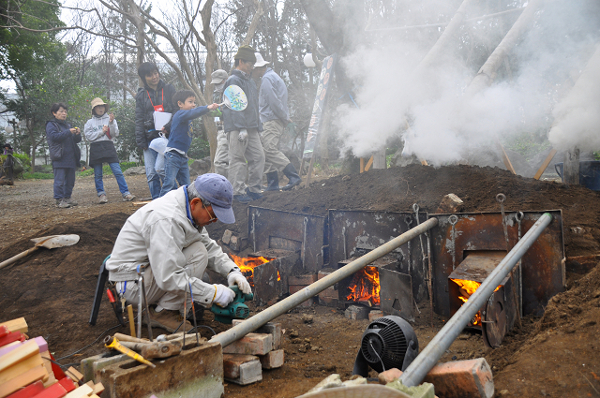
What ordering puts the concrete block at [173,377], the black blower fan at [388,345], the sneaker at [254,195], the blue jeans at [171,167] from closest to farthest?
the concrete block at [173,377]
the black blower fan at [388,345]
the blue jeans at [171,167]
the sneaker at [254,195]

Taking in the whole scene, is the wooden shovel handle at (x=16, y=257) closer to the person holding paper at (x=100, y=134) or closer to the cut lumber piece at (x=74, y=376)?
the cut lumber piece at (x=74, y=376)

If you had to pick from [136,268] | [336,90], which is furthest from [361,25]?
[136,268]

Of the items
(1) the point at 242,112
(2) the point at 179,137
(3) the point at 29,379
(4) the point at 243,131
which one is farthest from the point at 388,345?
(1) the point at 242,112

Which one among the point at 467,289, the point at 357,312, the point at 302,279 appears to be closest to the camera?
the point at 467,289

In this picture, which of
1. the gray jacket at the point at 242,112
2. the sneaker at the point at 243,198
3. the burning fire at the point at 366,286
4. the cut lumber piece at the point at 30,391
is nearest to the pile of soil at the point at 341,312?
the sneaker at the point at 243,198

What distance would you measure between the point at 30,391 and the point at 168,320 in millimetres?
1578

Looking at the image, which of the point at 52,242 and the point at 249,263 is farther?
the point at 249,263

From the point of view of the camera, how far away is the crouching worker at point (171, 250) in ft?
10.2

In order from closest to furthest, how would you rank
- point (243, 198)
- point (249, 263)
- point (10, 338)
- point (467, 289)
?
point (10, 338) < point (467, 289) < point (249, 263) < point (243, 198)

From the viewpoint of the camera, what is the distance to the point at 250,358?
2818 mm

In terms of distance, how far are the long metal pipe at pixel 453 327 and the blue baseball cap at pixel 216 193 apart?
1.79 m

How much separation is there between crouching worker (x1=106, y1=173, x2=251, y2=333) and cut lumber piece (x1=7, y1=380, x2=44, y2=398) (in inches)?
45.9

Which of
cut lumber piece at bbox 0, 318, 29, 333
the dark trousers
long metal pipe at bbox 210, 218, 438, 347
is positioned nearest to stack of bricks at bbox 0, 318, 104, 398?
cut lumber piece at bbox 0, 318, 29, 333

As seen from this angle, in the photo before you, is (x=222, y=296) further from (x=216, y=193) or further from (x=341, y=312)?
(x=341, y=312)
